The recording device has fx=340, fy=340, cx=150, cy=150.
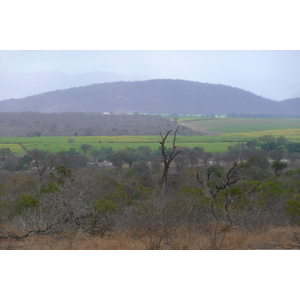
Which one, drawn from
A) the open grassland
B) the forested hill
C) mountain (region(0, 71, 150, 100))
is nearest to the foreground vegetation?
mountain (region(0, 71, 150, 100))

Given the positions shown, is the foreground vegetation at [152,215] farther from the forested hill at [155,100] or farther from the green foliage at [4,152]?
the forested hill at [155,100]

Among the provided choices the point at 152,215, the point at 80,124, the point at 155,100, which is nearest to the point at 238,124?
the point at 155,100

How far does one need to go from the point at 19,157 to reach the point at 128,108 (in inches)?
492

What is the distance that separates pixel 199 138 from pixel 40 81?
44.6 feet

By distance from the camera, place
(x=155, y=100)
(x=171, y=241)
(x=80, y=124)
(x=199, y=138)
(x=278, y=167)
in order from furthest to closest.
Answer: (x=155, y=100) < (x=80, y=124) < (x=199, y=138) < (x=278, y=167) < (x=171, y=241)

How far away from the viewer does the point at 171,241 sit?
18.6 feet

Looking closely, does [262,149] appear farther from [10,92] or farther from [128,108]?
[10,92]

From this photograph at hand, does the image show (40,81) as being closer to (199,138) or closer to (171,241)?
(199,138)

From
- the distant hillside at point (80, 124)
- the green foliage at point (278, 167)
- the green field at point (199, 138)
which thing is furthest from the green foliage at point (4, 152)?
the green foliage at point (278, 167)

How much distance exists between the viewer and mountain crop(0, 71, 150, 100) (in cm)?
2125

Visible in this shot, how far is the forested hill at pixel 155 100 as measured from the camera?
97.5 ft

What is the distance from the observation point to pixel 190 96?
105ft

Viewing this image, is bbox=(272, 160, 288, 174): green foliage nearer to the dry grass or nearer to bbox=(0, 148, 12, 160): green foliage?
the dry grass

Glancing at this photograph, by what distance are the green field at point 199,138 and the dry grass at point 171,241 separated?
49.2 ft
